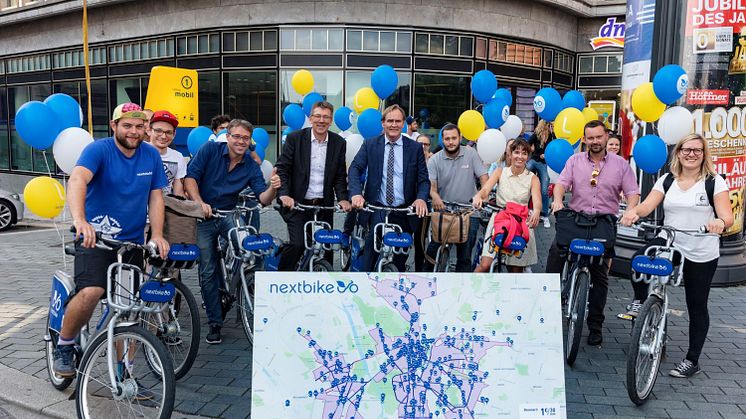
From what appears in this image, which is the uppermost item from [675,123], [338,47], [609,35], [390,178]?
[609,35]

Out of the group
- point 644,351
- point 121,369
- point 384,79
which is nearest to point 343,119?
point 384,79

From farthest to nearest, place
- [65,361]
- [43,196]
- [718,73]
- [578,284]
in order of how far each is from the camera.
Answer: [718,73]
[578,284]
[43,196]
[65,361]

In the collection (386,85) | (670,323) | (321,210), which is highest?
(386,85)

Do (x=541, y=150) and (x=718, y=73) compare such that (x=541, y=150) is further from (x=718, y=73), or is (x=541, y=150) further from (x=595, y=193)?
(x=595, y=193)

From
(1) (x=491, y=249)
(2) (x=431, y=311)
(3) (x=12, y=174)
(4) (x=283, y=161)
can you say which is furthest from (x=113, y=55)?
(2) (x=431, y=311)

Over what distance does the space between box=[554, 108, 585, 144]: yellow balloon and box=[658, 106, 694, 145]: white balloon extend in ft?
4.78

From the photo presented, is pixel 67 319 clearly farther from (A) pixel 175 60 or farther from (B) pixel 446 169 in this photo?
(A) pixel 175 60

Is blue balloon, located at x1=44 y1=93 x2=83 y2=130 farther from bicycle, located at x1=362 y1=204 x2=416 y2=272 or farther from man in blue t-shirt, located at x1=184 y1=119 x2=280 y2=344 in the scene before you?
bicycle, located at x1=362 y1=204 x2=416 y2=272

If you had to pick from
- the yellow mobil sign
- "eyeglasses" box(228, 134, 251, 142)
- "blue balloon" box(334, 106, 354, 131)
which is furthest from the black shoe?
the yellow mobil sign

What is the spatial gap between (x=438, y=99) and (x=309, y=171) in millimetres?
11075

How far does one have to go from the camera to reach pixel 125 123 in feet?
12.0

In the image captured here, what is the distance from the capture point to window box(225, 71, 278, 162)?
15.8 meters

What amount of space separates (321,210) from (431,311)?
284 cm

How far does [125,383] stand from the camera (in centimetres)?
329
